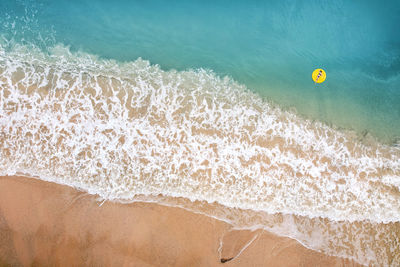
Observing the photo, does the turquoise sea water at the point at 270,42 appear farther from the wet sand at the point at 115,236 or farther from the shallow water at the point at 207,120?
the wet sand at the point at 115,236

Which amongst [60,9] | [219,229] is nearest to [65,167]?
[219,229]

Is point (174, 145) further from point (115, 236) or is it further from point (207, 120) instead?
point (115, 236)

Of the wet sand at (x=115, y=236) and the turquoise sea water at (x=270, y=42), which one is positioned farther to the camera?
the turquoise sea water at (x=270, y=42)

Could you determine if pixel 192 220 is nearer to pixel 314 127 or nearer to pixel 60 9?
pixel 314 127

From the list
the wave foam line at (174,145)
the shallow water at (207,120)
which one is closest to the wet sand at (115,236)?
the shallow water at (207,120)

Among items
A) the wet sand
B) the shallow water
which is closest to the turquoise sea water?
the shallow water
